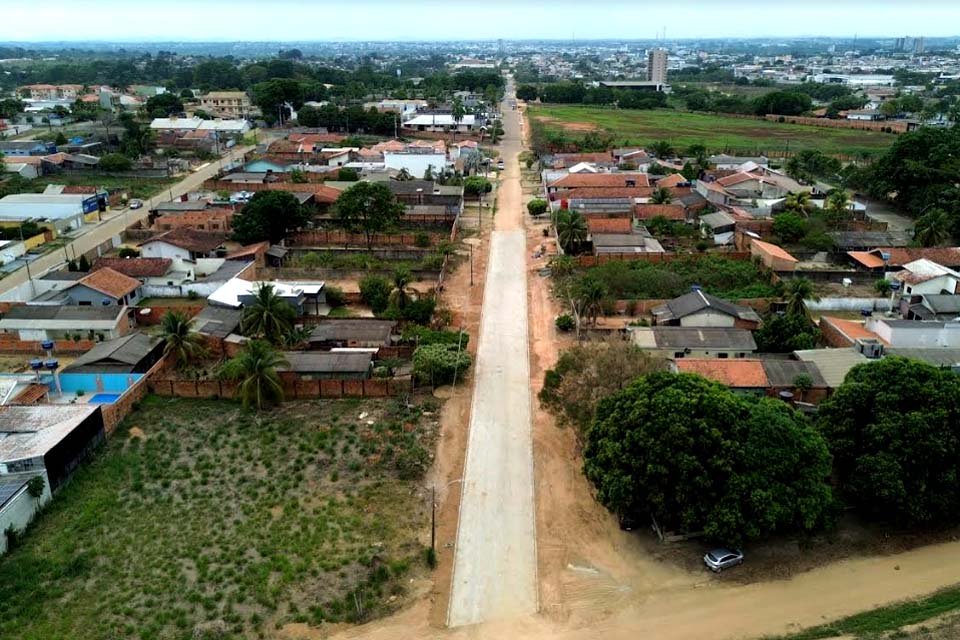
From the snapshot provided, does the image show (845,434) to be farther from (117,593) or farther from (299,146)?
(299,146)

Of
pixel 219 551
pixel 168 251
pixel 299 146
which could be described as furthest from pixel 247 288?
pixel 299 146

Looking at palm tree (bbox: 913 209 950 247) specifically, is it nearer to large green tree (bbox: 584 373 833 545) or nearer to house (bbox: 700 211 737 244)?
house (bbox: 700 211 737 244)

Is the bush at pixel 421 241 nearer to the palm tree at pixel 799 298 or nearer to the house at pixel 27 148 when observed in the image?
the palm tree at pixel 799 298

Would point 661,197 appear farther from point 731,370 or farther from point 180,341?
point 180,341

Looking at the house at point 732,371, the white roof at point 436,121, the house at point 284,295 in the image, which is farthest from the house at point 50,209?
the white roof at point 436,121

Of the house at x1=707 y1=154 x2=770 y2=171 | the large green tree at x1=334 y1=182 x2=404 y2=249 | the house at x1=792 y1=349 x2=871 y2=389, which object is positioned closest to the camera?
the house at x1=792 y1=349 x2=871 y2=389

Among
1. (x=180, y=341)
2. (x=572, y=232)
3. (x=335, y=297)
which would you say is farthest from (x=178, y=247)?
(x=572, y=232)

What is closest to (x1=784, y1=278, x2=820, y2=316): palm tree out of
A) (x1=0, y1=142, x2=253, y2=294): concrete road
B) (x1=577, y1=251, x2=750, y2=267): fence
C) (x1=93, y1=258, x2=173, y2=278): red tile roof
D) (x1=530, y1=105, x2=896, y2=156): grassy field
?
(x1=577, y1=251, x2=750, y2=267): fence
